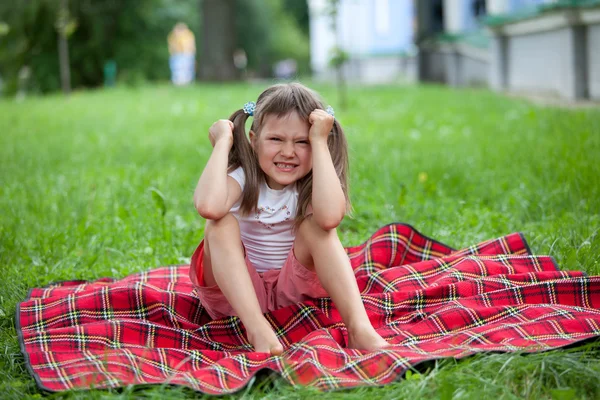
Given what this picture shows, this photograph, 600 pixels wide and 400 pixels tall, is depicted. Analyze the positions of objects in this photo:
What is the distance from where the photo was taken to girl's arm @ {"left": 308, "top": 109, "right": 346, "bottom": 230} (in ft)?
8.96

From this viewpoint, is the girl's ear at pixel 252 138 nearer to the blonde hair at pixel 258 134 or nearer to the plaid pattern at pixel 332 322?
the blonde hair at pixel 258 134

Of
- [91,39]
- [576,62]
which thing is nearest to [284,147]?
[576,62]

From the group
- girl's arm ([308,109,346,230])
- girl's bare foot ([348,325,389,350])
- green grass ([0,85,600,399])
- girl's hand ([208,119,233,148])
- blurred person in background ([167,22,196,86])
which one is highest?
blurred person in background ([167,22,196,86])

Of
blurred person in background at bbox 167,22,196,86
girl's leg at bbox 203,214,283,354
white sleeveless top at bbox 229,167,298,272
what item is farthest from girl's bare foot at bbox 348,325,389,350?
blurred person in background at bbox 167,22,196,86

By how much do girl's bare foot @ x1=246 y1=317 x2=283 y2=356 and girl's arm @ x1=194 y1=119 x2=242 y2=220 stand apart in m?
0.42

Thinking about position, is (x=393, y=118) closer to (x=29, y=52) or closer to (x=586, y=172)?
(x=586, y=172)

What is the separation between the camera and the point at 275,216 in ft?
9.73

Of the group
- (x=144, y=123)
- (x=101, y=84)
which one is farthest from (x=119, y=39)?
(x=144, y=123)

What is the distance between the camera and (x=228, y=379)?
237cm

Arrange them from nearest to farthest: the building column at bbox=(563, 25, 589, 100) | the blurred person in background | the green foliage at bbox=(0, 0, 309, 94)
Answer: the building column at bbox=(563, 25, 589, 100)
the green foliage at bbox=(0, 0, 309, 94)
the blurred person in background

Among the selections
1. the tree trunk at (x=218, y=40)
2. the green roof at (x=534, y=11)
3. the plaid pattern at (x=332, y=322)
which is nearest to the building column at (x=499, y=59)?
the green roof at (x=534, y=11)

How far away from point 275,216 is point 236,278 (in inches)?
13.4

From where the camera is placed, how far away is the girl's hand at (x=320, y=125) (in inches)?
112

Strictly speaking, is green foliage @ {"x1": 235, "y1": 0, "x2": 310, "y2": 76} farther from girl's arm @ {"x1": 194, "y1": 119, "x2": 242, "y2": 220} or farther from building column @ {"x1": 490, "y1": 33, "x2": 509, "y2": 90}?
girl's arm @ {"x1": 194, "y1": 119, "x2": 242, "y2": 220}
